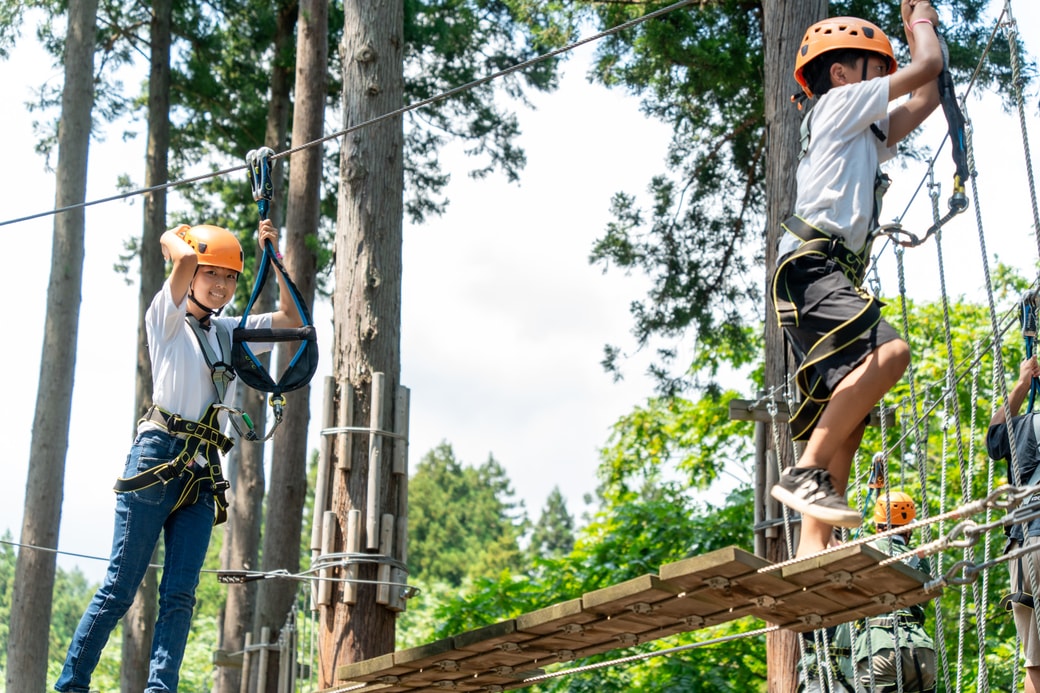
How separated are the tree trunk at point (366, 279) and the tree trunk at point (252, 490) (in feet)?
17.1

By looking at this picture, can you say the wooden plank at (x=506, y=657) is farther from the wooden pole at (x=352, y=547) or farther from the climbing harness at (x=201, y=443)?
the wooden pole at (x=352, y=547)

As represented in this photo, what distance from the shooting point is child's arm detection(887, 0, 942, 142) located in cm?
393

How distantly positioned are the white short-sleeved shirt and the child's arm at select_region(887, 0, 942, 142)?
243 cm

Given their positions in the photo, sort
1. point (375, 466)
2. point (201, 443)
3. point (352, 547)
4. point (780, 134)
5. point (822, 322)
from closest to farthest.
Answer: point (822, 322) → point (201, 443) → point (352, 547) → point (375, 466) → point (780, 134)

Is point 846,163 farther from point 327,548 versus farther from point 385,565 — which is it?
point 327,548

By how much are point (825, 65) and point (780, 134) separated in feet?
9.35

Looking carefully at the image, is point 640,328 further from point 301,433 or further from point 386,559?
point 386,559

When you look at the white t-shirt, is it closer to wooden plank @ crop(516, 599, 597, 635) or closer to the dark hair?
the dark hair

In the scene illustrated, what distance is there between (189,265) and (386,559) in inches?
85.8

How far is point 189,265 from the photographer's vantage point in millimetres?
4582

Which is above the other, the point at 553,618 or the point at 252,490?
the point at 252,490

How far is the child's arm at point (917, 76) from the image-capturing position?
3928 mm

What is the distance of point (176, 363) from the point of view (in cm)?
468

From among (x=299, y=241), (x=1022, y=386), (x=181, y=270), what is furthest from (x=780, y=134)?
(x=299, y=241)
